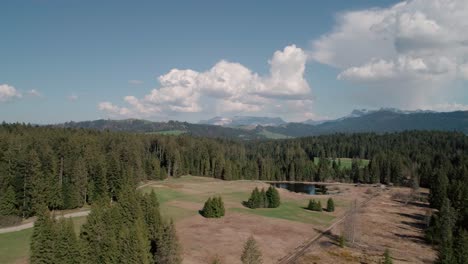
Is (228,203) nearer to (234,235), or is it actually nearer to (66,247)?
(234,235)

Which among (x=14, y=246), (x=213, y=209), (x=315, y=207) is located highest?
(x=14, y=246)

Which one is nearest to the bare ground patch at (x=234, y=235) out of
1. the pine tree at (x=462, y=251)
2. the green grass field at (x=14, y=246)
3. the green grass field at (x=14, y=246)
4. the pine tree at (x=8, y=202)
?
the green grass field at (x=14, y=246)

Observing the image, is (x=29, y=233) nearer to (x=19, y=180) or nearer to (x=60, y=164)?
(x=19, y=180)

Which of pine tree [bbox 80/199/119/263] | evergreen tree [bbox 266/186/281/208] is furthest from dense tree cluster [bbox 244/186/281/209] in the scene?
pine tree [bbox 80/199/119/263]

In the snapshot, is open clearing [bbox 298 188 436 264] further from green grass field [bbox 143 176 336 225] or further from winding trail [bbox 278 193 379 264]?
green grass field [bbox 143 176 336 225]

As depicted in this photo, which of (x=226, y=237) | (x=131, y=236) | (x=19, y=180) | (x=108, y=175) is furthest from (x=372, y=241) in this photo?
(x=19, y=180)

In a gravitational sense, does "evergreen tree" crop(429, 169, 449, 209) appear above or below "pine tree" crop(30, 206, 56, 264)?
below

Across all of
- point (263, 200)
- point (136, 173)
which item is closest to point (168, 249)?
point (263, 200)

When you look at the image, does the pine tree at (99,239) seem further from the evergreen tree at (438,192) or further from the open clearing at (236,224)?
the evergreen tree at (438,192)
